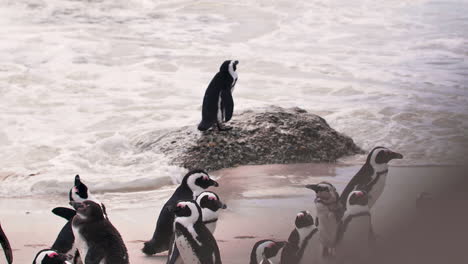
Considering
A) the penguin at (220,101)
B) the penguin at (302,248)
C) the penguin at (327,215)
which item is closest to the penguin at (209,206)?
the penguin at (327,215)

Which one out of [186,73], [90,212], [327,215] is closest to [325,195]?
[327,215]

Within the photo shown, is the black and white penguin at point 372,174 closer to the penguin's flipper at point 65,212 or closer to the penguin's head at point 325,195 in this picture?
the penguin's head at point 325,195

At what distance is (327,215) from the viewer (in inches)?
75.7

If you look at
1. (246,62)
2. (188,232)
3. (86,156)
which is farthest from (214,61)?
(188,232)

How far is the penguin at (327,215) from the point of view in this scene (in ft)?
5.49

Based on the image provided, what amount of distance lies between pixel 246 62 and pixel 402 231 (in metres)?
9.15

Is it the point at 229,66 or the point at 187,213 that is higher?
the point at 187,213

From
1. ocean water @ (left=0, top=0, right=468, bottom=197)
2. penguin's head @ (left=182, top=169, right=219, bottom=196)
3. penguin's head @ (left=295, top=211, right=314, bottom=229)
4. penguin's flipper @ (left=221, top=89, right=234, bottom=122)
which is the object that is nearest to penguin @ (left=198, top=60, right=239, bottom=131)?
penguin's flipper @ (left=221, top=89, right=234, bottom=122)

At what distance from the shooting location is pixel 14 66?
29.4 feet

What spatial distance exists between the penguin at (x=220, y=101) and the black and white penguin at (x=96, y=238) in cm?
263

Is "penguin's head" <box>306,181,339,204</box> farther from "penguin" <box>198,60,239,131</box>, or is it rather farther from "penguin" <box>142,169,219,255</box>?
"penguin" <box>198,60,239,131</box>

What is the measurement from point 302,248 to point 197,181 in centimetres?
103

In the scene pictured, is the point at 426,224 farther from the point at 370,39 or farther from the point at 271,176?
the point at 370,39

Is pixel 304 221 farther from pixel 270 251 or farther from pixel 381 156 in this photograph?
pixel 381 156
